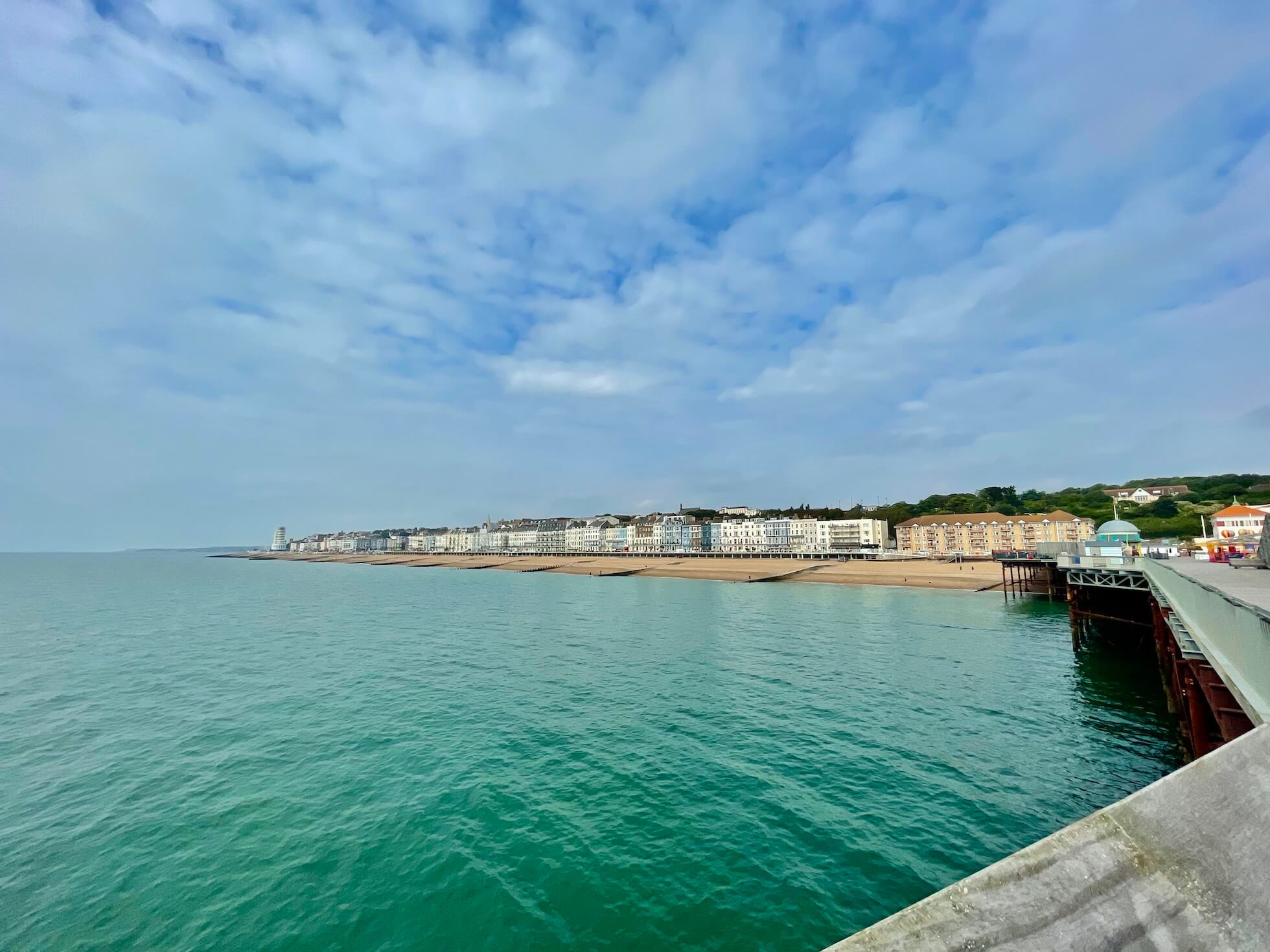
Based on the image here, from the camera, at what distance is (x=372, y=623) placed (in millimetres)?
46219

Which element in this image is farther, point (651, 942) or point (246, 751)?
point (246, 751)

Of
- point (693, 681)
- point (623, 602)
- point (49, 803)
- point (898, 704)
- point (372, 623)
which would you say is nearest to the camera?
point (49, 803)

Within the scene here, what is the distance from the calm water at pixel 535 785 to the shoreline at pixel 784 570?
43981mm

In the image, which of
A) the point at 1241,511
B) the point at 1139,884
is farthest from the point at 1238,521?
the point at 1139,884

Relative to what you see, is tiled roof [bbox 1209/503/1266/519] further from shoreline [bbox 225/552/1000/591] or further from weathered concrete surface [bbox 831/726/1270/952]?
weathered concrete surface [bbox 831/726/1270/952]

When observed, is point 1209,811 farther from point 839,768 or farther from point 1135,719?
point 1135,719

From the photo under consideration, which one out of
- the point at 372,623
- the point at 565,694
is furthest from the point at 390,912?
the point at 372,623

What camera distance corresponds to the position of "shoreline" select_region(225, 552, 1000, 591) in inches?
2933

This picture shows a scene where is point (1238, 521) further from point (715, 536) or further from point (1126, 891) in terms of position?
point (1126, 891)

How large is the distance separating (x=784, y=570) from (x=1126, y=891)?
9725 centimetres

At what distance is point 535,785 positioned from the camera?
15.1m

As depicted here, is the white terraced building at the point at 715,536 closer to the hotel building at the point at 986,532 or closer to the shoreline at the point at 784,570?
the hotel building at the point at 986,532

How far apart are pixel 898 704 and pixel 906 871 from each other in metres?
11.6

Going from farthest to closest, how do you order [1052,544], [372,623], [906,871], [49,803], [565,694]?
1. [1052,544]
2. [372,623]
3. [565,694]
4. [49,803]
5. [906,871]
